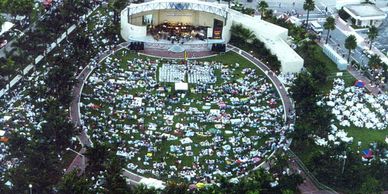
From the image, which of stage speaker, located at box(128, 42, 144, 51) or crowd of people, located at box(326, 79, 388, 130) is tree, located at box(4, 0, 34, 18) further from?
crowd of people, located at box(326, 79, 388, 130)

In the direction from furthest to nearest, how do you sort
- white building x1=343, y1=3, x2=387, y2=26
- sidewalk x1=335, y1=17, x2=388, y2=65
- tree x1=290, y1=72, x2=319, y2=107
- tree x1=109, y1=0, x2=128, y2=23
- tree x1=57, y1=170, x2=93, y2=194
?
white building x1=343, y1=3, x2=387, y2=26, tree x1=109, y1=0, x2=128, y2=23, sidewalk x1=335, y1=17, x2=388, y2=65, tree x1=290, y1=72, x2=319, y2=107, tree x1=57, y1=170, x2=93, y2=194

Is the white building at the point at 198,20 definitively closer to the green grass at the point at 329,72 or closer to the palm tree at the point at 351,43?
the green grass at the point at 329,72

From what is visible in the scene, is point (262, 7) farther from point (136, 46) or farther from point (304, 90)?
point (304, 90)

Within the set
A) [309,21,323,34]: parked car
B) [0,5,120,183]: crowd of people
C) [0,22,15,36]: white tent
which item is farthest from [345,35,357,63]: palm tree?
[0,22,15,36]: white tent

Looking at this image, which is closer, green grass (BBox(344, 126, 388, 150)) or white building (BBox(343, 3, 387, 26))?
green grass (BBox(344, 126, 388, 150))

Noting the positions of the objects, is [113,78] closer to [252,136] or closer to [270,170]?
[252,136]

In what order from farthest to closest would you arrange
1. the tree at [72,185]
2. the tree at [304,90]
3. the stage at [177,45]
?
1. the stage at [177,45]
2. the tree at [304,90]
3. the tree at [72,185]

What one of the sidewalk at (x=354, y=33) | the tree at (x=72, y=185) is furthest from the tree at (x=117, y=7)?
the tree at (x=72, y=185)

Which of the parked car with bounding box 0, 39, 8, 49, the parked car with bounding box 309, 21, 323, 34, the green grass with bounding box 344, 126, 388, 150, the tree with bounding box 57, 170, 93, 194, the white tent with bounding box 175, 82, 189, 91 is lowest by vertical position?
the green grass with bounding box 344, 126, 388, 150
